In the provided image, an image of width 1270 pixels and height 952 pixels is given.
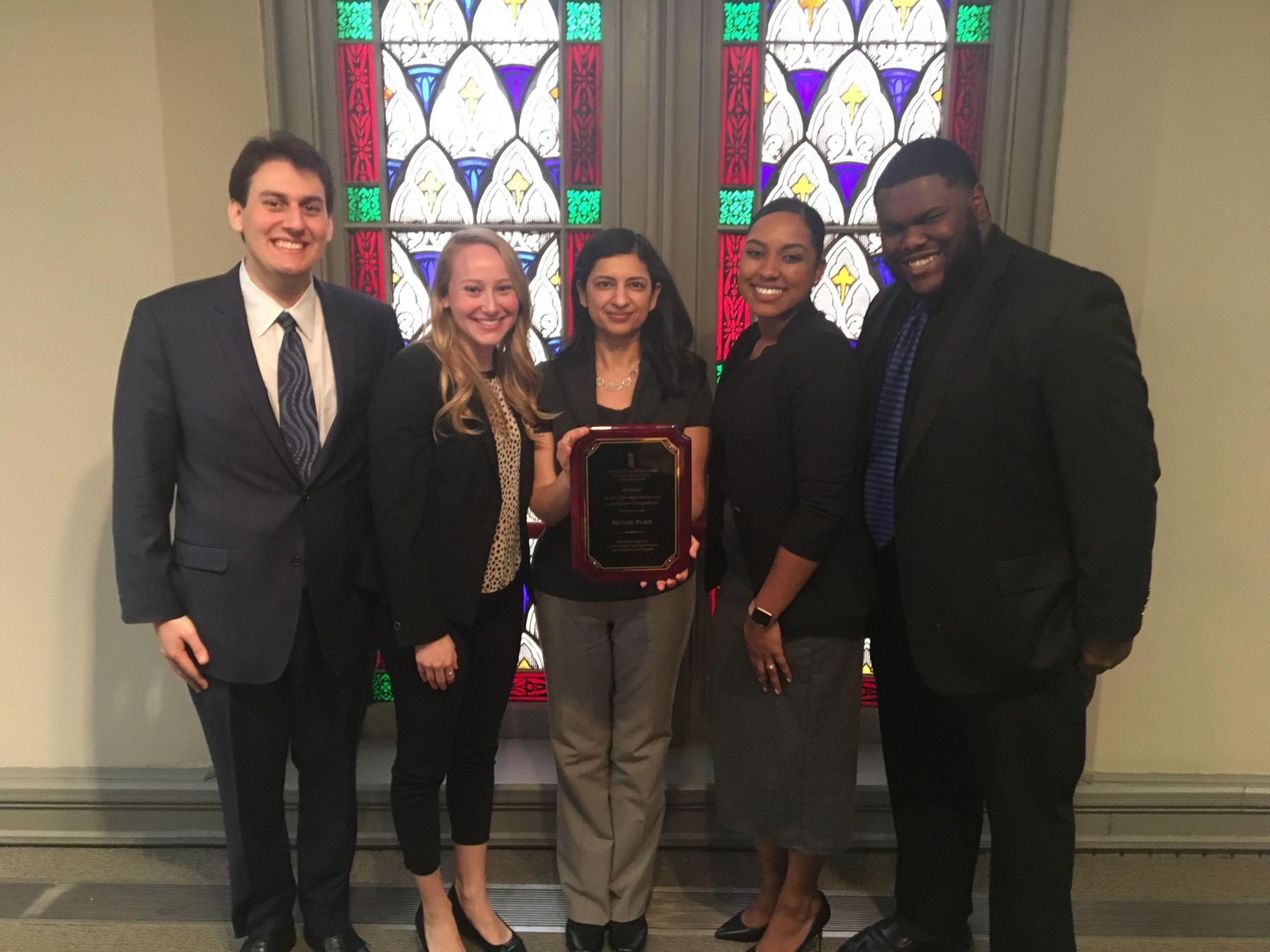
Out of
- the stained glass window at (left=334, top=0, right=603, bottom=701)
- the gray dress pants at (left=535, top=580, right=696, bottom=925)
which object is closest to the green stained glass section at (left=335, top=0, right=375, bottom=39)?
the stained glass window at (left=334, top=0, right=603, bottom=701)

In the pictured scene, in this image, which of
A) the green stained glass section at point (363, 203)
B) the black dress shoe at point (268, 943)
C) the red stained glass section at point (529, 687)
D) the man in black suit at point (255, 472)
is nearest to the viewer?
the man in black suit at point (255, 472)

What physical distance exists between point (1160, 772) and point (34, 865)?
319 centimetres

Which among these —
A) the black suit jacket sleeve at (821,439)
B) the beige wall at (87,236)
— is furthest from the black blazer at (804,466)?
the beige wall at (87,236)

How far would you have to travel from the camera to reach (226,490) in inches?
64.2

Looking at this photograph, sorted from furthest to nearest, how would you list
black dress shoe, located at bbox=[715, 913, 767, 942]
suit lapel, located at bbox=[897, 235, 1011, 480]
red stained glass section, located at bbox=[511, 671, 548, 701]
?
Answer: red stained glass section, located at bbox=[511, 671, 548, 701], black dress shoe, located at bbox=[715, 913, 767, 942], suit lapel, located at bbox=[897, 235, 1011, 480]

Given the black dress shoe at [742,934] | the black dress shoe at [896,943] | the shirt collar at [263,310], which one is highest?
the shirt collar at [263,310]

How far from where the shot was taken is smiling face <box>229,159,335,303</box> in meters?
1.56

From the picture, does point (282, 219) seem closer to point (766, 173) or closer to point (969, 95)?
point (766, 173)

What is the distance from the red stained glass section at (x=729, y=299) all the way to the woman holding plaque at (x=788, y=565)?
59 cm

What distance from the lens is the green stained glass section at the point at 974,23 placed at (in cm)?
220

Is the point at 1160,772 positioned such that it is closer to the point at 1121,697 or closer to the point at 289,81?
the point at 1121,697

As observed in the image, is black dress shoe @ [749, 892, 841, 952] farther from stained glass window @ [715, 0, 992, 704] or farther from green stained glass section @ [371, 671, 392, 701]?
stained glass window @ [715, 0, 992, 704]

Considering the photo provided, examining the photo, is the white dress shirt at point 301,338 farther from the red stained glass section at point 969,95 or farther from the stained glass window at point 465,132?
the red stained glass section at point 969,95

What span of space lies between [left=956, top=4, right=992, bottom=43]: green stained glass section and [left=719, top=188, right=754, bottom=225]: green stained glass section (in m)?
0.69
